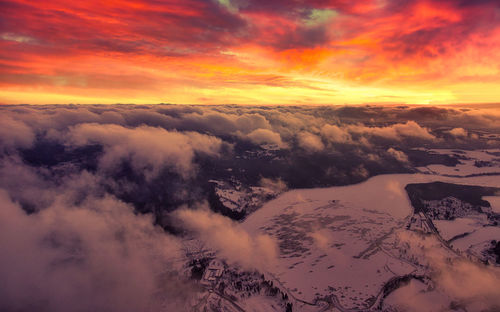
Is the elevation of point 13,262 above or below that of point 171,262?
above

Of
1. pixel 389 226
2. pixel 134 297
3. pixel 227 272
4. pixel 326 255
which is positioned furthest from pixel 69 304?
pixel 389 226

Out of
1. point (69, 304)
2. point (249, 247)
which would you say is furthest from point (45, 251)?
point (249, 247)

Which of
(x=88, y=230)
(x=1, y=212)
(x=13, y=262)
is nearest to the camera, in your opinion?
(x=13, y=262)

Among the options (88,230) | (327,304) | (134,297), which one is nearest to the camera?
(327,304)

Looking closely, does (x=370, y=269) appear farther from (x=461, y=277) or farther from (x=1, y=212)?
(x=1, y=212)

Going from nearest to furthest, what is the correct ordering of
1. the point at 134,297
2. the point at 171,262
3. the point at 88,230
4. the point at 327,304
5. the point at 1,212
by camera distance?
the point at 327,304 → the point at 134,297 → the point at 171,262 → the point at 1,212 → the point at 88,230

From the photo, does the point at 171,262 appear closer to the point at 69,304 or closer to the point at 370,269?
the point at 69,304

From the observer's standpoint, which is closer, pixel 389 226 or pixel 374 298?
pixel 374 298

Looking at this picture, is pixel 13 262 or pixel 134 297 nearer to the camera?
pixel 134 297

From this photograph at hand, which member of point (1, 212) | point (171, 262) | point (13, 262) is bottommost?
point (171, 262)
